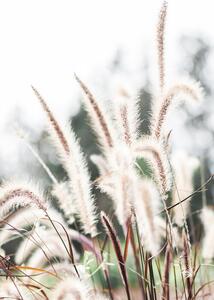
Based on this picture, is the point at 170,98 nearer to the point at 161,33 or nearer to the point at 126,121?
the point at 126,121

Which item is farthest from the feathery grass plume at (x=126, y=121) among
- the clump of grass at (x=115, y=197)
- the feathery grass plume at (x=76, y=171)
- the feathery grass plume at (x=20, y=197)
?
the feathery grass plume at (x=20, y=197)

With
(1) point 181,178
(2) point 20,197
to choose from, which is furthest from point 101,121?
(1) point 181,178

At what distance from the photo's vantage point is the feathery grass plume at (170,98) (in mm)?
1973

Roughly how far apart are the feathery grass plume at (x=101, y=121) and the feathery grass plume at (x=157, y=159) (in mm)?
191

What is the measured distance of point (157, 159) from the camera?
6.14 ft

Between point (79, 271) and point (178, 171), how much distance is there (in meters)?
0.82

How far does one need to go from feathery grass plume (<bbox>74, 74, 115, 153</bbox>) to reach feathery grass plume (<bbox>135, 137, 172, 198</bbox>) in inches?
7.5

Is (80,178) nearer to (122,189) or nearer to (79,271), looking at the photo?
(79,271)

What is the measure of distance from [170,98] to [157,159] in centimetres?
24

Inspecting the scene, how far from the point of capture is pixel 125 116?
78.1 inches

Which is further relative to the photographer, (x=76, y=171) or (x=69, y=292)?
(x=76, y=171)

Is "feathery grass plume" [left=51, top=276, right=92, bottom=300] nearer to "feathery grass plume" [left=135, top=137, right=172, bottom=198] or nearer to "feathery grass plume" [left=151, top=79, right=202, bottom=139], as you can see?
"feathery grass plume" [left=135, top=137, right=172, bottom=198]

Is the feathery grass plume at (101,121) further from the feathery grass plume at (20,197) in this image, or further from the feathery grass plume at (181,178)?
the feathery grass plume at (181,178)

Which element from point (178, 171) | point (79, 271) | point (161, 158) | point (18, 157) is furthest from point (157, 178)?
point (18, 157)
